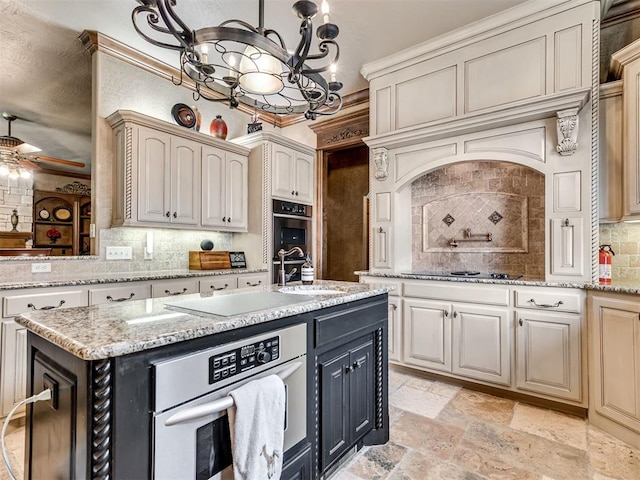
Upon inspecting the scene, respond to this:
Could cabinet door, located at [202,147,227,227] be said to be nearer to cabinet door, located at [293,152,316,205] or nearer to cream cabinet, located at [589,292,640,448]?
Result: cabinet door, located at [293,152,316,205]

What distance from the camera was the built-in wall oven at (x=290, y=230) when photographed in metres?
4.02

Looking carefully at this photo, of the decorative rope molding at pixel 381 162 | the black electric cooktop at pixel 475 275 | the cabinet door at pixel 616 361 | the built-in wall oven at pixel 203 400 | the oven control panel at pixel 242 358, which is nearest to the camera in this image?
the built-in wall oven at pixel 203 400

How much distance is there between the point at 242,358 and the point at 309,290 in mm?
854

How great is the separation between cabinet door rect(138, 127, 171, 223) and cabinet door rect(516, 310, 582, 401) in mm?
3289

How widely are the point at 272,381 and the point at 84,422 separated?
569mm

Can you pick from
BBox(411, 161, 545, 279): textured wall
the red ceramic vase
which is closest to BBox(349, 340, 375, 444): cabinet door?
BBox(411, 161, 545, 279): textured wall

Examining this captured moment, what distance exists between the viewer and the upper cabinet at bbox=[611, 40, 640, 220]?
7.48ft

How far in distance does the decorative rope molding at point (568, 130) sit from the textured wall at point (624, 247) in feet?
2.40

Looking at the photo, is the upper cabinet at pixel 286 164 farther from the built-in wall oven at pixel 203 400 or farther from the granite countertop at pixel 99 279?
the built-in wall oven at pixel 203 400

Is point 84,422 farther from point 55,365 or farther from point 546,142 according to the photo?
point 546,142

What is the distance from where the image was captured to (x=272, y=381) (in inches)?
48.6

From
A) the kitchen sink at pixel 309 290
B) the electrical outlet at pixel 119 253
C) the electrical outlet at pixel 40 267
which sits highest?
the electrical outlet at pixel 119 253

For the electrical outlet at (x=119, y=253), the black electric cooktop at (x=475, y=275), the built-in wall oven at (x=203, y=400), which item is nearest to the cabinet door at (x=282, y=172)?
the electrical outlet at (x=119, y=253)

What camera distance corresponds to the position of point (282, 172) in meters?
4.12
